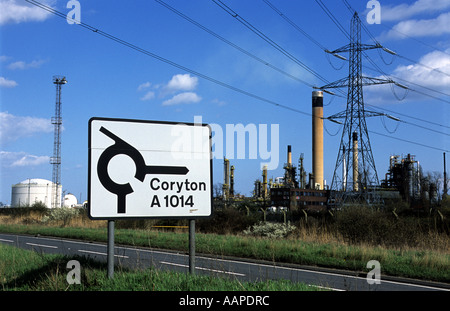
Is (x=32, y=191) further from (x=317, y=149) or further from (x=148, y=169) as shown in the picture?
(x=148, y=169)

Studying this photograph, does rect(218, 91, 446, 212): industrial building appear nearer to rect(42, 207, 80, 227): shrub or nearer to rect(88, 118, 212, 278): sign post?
rect(42, 207, 80, 227): shrub

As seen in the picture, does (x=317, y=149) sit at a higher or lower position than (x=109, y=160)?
higher

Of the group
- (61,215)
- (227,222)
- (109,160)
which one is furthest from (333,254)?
(61,215)

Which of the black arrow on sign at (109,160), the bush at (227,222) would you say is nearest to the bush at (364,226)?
the bush at (227,222)

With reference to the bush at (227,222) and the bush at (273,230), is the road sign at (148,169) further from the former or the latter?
the bush at (227,222)

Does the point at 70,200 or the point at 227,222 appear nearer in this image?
the point at 227,222

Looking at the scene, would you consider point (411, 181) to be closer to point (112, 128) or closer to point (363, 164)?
point (363, 164)

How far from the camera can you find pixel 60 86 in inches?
2689

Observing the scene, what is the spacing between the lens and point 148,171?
21.4 ft

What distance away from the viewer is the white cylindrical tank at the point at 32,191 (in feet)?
264

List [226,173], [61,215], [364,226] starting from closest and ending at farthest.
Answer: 1. [364,226]
2. [61,215]
3. [226,173]

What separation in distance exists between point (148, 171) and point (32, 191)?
81.3 meters

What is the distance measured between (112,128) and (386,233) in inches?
697

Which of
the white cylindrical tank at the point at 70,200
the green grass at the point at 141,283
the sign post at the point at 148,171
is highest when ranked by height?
the sign post at the point at 148,171
